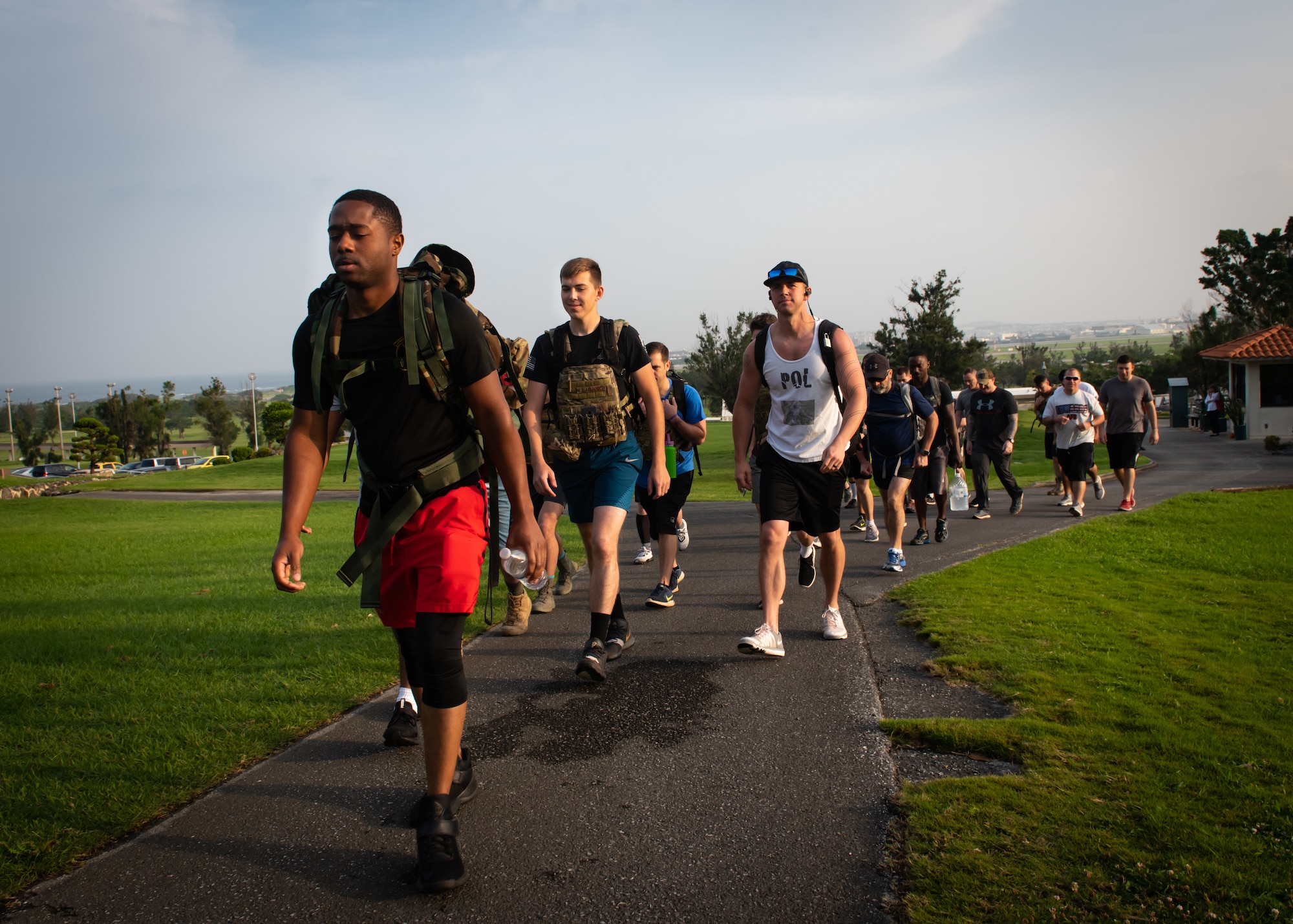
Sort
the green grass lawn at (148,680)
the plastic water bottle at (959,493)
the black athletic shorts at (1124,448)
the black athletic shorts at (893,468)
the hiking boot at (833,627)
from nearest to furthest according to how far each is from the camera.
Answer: the green grass lawn at (148,680)
the hiking boot at (833,627)
the black athletic shorts at (893,468)
the plastic water bottle at (959,493)
the black athletic shorts at (1124,448)

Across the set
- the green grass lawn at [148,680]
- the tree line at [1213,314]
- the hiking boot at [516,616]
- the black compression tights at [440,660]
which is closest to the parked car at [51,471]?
the tree line at [1213,314]

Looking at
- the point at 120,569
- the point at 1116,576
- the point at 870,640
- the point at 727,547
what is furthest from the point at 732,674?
the point at 120,569

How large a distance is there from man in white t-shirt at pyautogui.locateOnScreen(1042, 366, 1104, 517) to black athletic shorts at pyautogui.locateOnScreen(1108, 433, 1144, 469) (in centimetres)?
42

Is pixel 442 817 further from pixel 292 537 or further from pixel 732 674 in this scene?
pixel 732 674

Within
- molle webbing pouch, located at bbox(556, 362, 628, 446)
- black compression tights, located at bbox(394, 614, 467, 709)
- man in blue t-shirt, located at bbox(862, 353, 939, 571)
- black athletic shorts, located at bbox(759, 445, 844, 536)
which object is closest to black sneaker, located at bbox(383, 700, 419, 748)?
black compression tights, located at bbox(394, 614, 467, 709)

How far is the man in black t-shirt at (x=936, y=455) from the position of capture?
9914mm

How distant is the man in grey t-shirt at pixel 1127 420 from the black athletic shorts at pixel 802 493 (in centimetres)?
846

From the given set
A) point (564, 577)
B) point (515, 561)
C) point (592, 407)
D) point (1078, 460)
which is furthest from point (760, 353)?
point (1078, 460)

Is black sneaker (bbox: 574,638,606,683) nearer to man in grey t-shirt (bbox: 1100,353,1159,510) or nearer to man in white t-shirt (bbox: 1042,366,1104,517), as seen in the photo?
man in white t-shirt (bbox: 1042,366,1104,517)

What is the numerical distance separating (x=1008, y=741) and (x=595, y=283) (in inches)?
128

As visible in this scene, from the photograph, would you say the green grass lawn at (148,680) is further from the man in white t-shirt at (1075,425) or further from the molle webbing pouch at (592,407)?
the man in white t-shirt at (1075,425)

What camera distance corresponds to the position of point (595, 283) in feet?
17.4

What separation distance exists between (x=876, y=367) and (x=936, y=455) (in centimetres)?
250

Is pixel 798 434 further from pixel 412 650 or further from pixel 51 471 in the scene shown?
pixel 51 471
